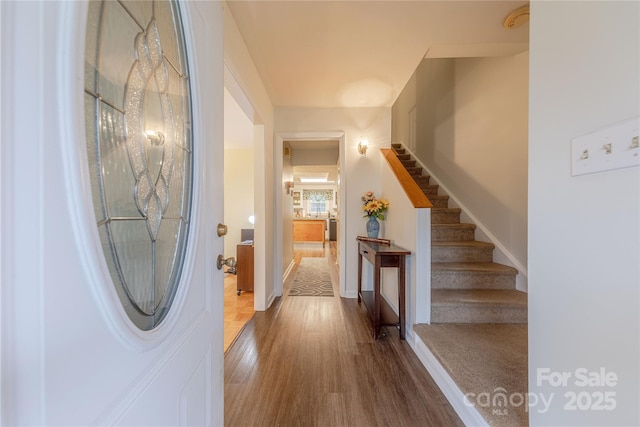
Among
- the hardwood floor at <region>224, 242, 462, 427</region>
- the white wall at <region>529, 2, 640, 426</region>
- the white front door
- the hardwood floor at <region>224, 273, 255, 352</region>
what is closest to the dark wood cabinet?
the hardwood floor at <region>224, 273, 255, 352</region>

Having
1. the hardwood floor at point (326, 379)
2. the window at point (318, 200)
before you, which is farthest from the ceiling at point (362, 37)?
the window at point (318, 200)

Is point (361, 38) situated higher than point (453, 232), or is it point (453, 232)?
point (361, 38)

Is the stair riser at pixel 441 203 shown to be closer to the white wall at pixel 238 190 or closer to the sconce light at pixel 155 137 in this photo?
the white wall at pixel 238 190

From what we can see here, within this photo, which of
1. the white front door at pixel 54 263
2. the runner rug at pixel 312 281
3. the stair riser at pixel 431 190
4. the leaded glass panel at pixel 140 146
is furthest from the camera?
the stair riser at pixel 431 190

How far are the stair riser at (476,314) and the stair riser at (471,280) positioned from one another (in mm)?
321

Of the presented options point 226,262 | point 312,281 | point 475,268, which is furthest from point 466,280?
point 226,262

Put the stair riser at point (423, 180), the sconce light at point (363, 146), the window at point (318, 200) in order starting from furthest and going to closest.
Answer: the window at point (318, 200) < the stair riser at point (423, 180) < the sconce light at point (363, 146)

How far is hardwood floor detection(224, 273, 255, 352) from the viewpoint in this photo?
2.21 metres

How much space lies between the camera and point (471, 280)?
233 cm

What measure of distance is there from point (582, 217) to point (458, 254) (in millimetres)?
2018

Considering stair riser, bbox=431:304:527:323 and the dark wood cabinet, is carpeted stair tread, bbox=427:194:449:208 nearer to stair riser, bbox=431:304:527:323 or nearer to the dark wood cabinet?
stair riser, bbox=431:304:527:323

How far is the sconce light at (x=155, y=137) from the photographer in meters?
0.61

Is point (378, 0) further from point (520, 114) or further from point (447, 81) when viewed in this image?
point (447, 81)

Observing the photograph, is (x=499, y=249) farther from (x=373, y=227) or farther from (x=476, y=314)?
(x=373, y=227)
